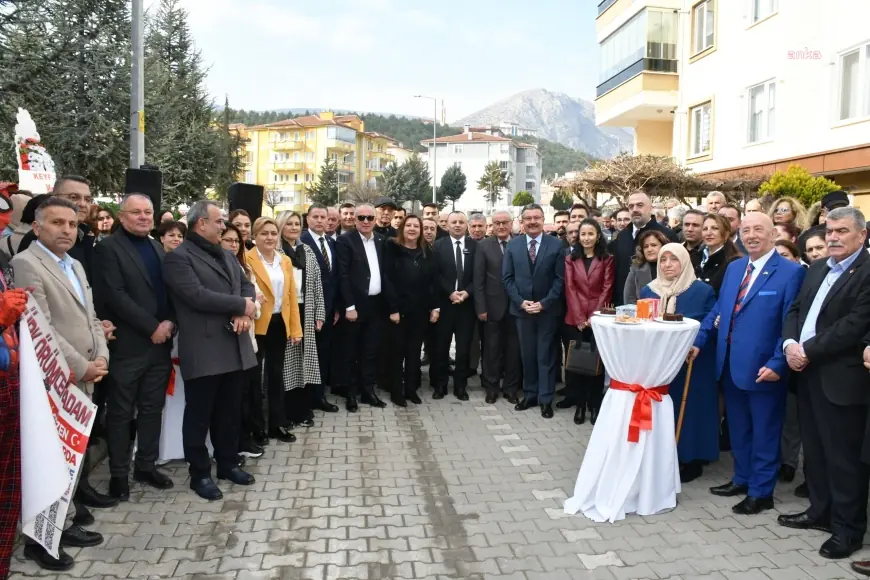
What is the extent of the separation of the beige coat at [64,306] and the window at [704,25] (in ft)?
67.1

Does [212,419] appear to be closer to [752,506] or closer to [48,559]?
[48,559]

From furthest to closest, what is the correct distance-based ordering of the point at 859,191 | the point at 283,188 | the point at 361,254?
1. the point at 283,188
2. the point at 859,191
3. the point at 361,254

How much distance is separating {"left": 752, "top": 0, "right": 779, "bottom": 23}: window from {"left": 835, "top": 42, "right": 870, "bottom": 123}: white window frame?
2.91m

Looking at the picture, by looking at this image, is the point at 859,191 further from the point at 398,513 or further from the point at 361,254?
the point at 398,513

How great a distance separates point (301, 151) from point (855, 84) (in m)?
83.2

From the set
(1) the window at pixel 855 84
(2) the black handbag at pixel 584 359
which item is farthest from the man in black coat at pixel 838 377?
(1) the window at pixel 855 84

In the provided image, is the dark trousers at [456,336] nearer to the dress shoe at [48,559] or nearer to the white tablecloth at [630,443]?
the white tablecloth at [630,443]

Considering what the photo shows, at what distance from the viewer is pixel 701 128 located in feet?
69.2

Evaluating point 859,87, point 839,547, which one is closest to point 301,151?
point 859,87

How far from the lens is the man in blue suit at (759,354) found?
4.77m

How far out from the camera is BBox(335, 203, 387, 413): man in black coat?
734cm

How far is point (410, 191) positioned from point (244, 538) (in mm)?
55777

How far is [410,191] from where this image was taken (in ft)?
194

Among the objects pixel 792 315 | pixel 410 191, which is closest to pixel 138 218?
pixel 792 315
